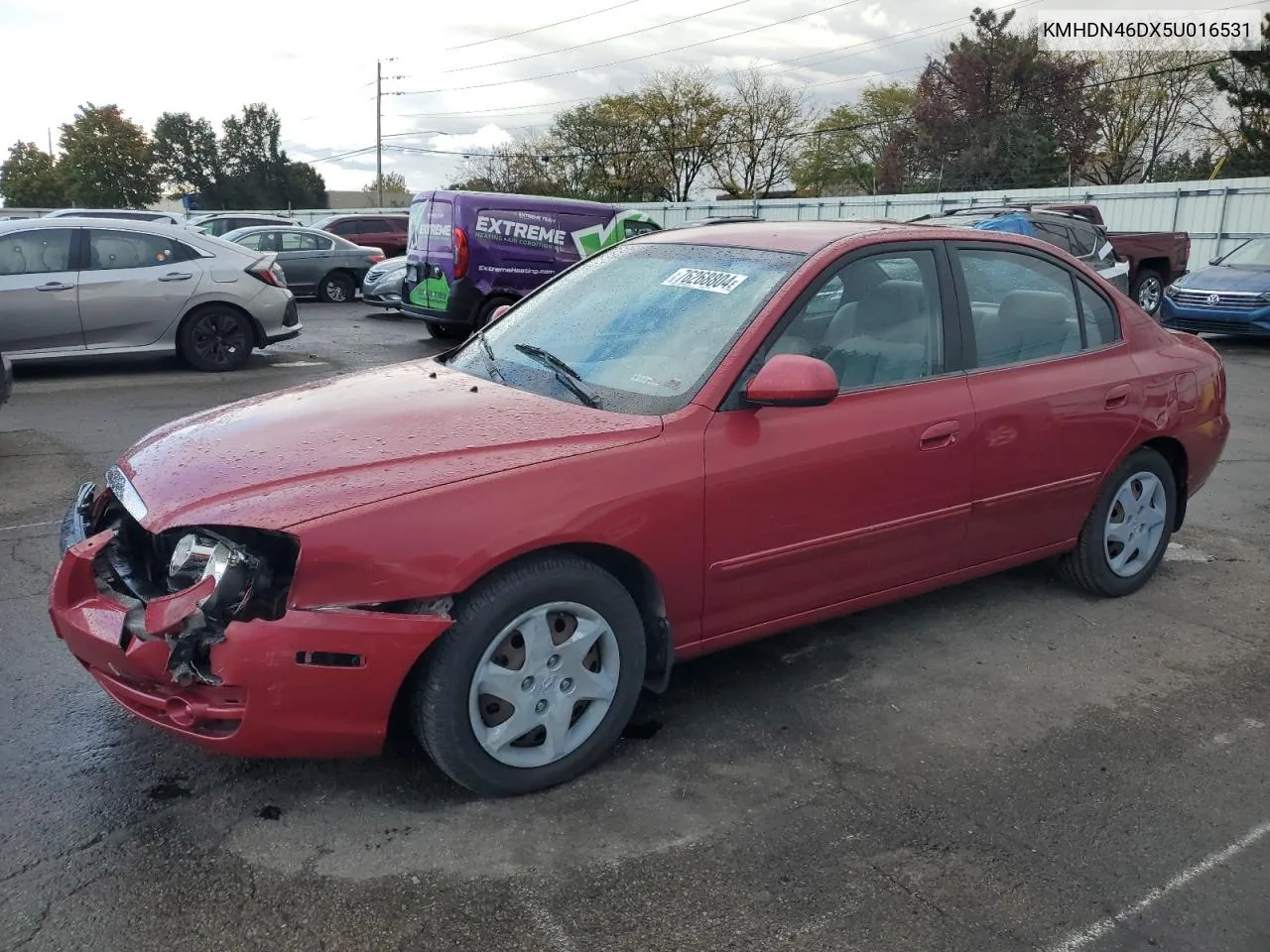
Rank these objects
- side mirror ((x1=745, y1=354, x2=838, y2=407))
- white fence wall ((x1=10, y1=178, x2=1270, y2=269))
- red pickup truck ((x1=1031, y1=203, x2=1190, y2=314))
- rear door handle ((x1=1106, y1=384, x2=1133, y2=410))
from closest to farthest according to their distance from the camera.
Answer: side mirror ((x1=745, y1=354, x2=838, y2=407)) < rear door handle ((x1=1106, y1=384, x2=1133, y2=410)) < red pickup truck ((x1=1031, y1=203, x2=1190, y2=314)) < white fence wall ((x1=10, y1=178, x2=1270, y2=269))

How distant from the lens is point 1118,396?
14.8ft

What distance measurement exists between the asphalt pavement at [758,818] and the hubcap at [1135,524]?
0.42m

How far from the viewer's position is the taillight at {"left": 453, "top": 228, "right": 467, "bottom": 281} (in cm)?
1231

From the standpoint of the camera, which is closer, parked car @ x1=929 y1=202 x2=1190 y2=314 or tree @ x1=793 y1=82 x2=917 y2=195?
parked car @ x1=929 y1=202 x2=1190 y2=314

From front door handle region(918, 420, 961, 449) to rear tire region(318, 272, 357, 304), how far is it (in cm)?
1747

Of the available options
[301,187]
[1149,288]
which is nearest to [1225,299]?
[1149,288]

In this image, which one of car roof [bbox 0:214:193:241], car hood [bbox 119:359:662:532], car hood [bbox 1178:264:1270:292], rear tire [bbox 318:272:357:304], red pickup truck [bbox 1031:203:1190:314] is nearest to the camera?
car hood [bbox 119:359:662:532]

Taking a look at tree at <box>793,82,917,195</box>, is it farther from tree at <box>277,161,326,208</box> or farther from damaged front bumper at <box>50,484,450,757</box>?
damaged front bumper at <box>50,484,450,757</box>

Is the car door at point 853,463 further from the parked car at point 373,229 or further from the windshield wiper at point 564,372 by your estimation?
the parked car at point 373,229

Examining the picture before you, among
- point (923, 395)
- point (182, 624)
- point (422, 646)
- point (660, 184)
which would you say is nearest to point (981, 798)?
point (923, 395)

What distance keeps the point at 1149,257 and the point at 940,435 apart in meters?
15.3

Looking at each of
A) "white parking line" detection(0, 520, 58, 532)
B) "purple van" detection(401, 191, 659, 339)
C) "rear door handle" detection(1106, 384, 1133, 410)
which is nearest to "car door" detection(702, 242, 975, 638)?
"rear door handle" detection(1106, 384, 1133, 410)

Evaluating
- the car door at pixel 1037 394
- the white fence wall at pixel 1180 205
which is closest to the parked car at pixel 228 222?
the white fence wall at pixel 1180 205

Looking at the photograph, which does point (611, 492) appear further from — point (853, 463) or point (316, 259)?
point (316, 259)
